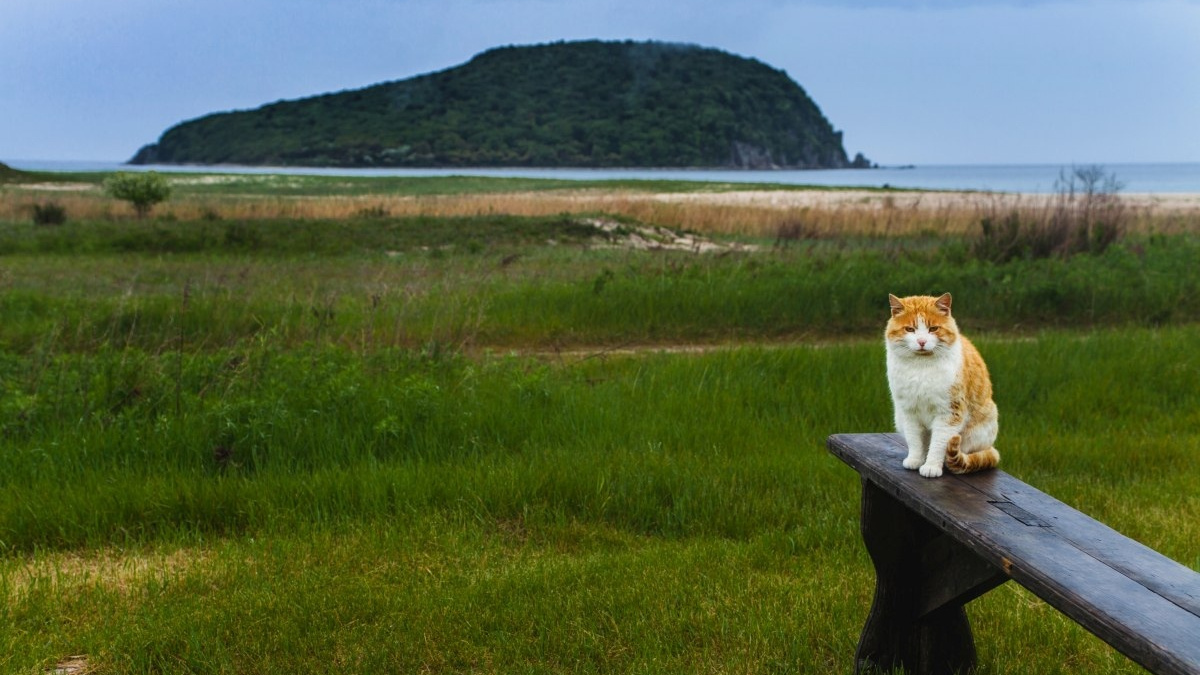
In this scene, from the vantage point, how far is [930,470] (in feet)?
12.3

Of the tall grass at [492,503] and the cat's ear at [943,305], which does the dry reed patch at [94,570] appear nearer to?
the tall grass at [492,503]

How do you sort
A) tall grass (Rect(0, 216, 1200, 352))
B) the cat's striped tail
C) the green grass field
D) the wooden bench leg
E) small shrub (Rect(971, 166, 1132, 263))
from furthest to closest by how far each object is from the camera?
small shrub (Rect(971, 166, 1132, 263)), tall grass (Rect(0, 216, 1200, 352)), the green grass field, the wooden bench leg, the cat's striped tail

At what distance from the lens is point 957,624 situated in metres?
4.16

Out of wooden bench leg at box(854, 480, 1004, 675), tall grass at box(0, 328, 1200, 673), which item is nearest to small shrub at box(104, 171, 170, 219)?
tall grass at box(0, 328, 1200, 673)

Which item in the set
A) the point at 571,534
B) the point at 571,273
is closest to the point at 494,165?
the point at 571,273

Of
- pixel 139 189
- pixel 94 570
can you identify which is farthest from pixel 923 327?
pixel 139 189

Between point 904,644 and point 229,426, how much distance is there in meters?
4.83

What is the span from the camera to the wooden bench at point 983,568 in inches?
105

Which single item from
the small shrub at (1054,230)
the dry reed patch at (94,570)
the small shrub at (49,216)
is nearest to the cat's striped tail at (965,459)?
the dry reed patch at (94,570)

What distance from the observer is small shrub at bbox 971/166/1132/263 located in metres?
18.2

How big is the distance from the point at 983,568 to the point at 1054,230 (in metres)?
16.9

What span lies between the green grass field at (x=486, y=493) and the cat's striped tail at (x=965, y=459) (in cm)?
108

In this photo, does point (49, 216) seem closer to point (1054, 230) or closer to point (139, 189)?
point (139, 189)

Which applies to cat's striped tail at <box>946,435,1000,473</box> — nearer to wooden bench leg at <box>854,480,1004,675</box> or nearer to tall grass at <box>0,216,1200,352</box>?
wooden bench leg at <box>854,480,1004,675</box>
